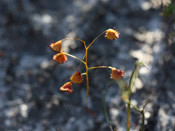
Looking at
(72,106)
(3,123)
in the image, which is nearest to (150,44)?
(72,106)

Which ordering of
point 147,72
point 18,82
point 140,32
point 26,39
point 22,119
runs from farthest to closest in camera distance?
point 26,39 < point 140,32 < point 18,82 < point 147,72 < point 22,119

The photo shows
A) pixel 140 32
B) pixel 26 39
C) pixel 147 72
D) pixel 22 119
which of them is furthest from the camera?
pixel 26 39

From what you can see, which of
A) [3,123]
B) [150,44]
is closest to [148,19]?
[150,44]

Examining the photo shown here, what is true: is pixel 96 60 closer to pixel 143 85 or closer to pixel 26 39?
pixel 143 85

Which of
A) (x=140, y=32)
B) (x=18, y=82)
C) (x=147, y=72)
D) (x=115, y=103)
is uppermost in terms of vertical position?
(x=140, y=32)

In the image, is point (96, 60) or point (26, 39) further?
point (26, 39)

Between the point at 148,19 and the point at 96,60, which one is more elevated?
the point at 148,19
